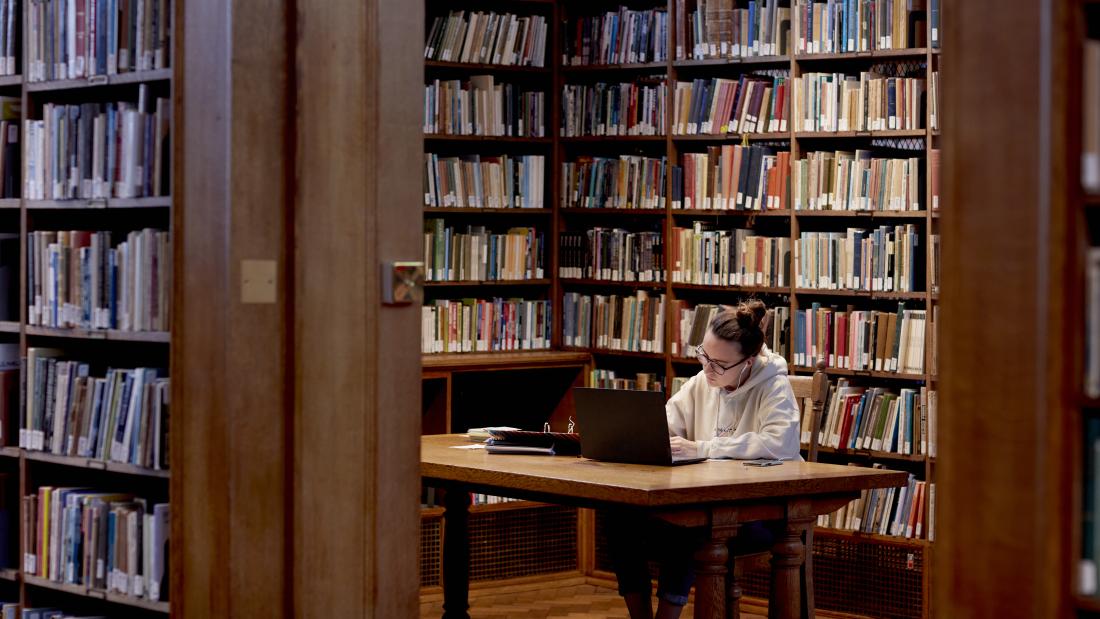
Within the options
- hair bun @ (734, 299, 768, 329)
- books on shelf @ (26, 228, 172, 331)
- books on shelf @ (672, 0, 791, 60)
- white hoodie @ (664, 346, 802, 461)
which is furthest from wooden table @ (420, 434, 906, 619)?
books on shelf @ (672, 0, 791, 60)

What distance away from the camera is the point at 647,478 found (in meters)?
4.46

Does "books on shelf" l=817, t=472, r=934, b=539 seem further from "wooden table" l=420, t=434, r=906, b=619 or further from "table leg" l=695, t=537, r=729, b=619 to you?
"table leg" l=695, t=537, r=729, b=619

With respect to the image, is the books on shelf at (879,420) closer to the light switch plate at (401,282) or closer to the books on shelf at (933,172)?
the books on shelf at (933,172)

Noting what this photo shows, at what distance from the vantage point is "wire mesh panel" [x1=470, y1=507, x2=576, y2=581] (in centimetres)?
682

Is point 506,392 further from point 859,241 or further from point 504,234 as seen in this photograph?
point 859,241

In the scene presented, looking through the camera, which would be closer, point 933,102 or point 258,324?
point 258,324

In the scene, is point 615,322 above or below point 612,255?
below

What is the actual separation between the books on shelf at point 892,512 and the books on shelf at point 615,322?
1.21m

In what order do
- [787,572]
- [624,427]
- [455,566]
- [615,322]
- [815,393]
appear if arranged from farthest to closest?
[615,322] < [455,566] < [815,393] < [624,427] < [787,572]

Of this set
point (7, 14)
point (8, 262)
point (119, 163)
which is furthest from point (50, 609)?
point (7, 14)

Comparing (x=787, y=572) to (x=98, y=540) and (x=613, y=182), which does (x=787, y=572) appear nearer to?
(x=98, y=540)

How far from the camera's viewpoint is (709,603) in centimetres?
446

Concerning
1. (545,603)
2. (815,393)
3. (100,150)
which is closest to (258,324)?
(100,150)

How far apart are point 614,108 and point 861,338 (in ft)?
5.42
